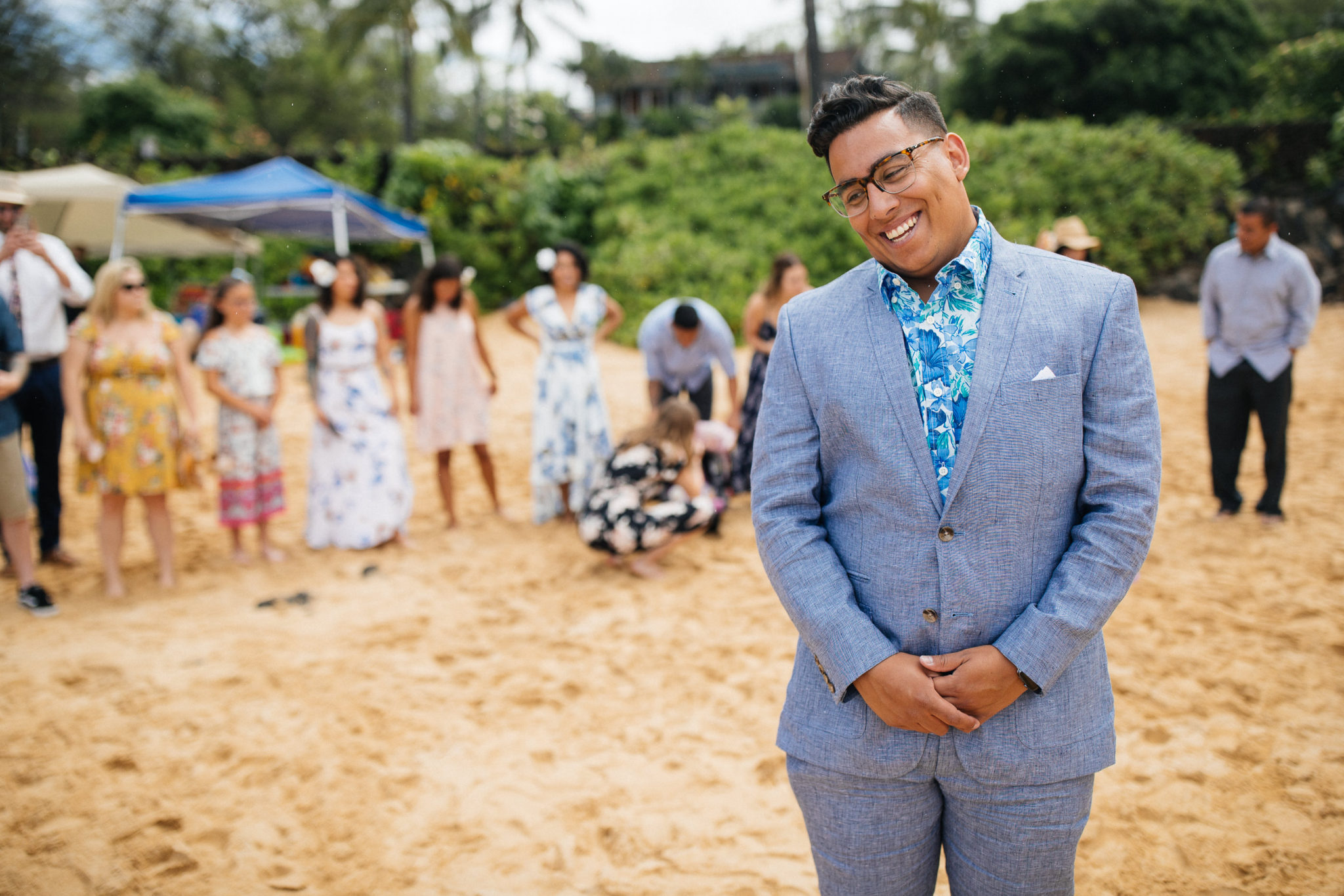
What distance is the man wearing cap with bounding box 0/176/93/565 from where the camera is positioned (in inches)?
188

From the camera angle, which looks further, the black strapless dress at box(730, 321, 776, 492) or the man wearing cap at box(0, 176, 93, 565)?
the black strapless dress at box(730, 321, 776, 492)

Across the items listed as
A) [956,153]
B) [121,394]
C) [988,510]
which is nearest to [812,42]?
[121,394]

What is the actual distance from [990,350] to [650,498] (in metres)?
3.80

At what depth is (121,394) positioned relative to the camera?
4715mm

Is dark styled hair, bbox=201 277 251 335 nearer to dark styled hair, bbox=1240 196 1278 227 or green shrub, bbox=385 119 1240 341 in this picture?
dark styled hair, bbox=1240 196 1278 227

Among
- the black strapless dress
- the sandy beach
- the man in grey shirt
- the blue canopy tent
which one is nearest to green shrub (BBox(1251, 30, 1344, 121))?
the man in grey shirt

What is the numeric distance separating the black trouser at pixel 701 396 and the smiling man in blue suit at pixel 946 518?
4.52 metres

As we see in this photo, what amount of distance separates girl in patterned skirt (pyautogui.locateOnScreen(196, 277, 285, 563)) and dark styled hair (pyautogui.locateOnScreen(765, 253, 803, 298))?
3.21 metres

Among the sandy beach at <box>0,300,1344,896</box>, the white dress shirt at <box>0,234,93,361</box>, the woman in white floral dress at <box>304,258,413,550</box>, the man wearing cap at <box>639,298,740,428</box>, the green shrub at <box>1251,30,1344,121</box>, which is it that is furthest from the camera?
the green shrub at <box>1251,30,1344,121</box>

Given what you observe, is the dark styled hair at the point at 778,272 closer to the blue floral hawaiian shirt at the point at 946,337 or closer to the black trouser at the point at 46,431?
the blue floral hawaiian shirt at the point at 946,337

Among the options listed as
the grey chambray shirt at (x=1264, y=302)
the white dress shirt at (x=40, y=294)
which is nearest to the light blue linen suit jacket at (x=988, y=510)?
the grey chambray shirt at (x=1264, y=302)

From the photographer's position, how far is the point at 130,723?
352 centimetres

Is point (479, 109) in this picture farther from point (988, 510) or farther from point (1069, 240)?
point (988, 510)

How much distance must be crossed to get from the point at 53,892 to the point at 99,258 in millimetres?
15196
